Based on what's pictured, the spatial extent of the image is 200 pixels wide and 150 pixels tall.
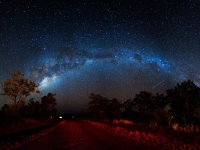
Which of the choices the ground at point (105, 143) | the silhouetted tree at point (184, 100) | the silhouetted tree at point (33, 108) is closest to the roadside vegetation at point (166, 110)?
the silhouetted tree at point (184, 100)

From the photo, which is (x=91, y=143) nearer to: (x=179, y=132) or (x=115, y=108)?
(x=179, y=132)

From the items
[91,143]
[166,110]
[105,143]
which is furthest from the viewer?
[166,110]

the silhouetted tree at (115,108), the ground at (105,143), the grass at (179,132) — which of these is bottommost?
the grass at (179,132)

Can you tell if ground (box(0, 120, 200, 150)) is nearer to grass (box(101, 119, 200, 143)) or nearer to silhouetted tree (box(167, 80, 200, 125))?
grass (box(101, 119, 200, 143))

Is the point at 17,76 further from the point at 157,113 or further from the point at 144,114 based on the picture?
the point at 144,114

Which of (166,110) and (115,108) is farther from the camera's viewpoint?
(115,108)

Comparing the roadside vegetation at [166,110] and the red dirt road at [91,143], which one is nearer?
the red dirt road at [91,143]

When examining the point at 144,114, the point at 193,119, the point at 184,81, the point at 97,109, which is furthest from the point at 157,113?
the point at 97,109

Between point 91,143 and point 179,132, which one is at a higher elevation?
point 91,143

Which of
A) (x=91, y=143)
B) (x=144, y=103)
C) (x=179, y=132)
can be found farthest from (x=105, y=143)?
(x=144, y=103)

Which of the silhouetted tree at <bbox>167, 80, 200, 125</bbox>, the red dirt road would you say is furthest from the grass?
the silhouetted tree at <bbox>167, 80, 200, 125</bbox>

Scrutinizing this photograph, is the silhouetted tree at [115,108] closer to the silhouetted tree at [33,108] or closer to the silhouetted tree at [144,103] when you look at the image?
the silhouetted tree at [144,103]

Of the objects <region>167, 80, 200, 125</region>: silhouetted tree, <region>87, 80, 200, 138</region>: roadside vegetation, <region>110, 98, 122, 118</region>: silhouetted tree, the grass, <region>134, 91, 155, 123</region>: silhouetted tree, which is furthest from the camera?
<region>110, 98, 122, 118</region>: silhouetted tree

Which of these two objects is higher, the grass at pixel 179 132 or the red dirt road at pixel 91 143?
the red dirt road at pixel 91 143
